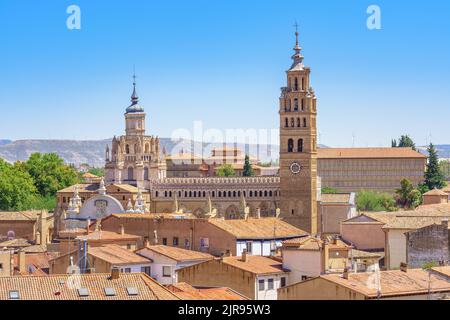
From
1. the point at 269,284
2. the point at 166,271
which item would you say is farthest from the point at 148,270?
the point at 269,284

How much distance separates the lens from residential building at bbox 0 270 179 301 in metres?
29.9

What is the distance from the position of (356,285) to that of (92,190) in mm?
61410

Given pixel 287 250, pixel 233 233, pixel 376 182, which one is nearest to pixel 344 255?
pixel 287 250

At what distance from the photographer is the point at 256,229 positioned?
55531 mm

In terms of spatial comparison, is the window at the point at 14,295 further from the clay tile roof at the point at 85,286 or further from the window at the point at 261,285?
the window at the point at 261,285

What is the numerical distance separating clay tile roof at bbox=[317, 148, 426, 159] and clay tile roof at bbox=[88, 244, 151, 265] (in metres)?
83.6

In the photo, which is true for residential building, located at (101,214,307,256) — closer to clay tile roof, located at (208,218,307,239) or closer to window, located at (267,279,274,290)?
clay tile roof, located at (208,218,307,239)

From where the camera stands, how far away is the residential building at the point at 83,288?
29906mm

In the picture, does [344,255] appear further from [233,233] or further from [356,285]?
[356,285]

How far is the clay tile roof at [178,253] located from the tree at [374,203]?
45.7m

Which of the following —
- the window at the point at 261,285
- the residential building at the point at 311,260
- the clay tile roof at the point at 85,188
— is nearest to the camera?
the window at the point at 261,285

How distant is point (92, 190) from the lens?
93.7 metres

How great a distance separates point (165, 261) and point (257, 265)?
436 centimetres

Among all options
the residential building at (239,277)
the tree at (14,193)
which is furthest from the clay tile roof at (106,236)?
the tree at (14,193)
